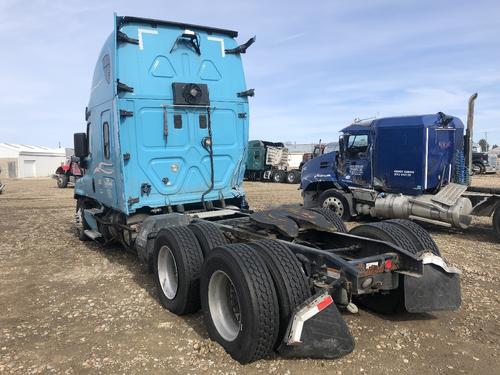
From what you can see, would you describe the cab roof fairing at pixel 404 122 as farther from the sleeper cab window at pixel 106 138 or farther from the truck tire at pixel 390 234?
the sleeper cab window at pixel 106 138

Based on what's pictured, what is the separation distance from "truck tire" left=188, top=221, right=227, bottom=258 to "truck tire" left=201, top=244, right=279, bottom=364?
56cm

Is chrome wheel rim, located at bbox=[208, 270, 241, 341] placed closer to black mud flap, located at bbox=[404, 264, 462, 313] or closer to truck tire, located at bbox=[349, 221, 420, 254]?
→ black mud flap, located at bbox=[404, 264, 462, 313]

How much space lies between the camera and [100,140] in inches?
293

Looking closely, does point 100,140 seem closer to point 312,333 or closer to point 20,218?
point 312,333

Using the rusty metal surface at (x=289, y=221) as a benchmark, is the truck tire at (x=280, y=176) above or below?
below

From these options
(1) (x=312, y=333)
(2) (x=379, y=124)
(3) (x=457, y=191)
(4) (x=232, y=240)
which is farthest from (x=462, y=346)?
(2) (x=379, y=124)

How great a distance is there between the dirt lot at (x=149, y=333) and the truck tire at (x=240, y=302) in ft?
A: 0.53

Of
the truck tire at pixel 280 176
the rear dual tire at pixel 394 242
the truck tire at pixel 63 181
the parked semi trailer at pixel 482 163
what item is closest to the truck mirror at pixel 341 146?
the rear dual tire at pixel 394 242

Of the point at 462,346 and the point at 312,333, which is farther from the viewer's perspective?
the point at 462,346

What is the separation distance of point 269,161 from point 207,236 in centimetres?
2600

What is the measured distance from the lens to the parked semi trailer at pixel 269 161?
30438 mm

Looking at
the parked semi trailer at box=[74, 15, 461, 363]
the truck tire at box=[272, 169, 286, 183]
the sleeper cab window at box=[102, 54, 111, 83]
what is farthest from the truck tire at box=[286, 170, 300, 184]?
the sleeper cab window at box=[102, 54, 111, 83]

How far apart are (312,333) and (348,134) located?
912 cm

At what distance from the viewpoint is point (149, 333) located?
14.7ft
